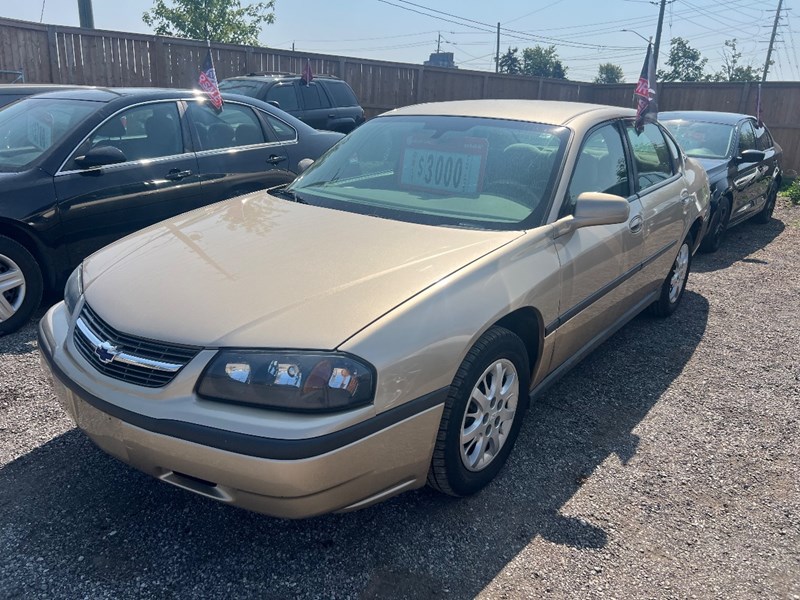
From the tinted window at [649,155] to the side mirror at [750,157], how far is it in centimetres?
342

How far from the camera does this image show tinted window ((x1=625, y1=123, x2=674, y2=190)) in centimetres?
424

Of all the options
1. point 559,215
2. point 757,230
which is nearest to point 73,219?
point 559,215

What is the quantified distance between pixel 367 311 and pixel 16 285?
331 cm

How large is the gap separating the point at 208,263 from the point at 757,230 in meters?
8.60

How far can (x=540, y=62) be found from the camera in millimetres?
90875

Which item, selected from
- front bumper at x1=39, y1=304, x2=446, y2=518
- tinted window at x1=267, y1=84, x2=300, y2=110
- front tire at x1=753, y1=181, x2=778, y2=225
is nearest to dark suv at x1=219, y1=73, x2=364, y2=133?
tinted window at x1=267, y1=84, x2=300, y2=110

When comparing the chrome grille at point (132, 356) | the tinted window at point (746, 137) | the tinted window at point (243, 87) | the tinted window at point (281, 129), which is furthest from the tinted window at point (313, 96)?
the chrome grille at point (132, 356)

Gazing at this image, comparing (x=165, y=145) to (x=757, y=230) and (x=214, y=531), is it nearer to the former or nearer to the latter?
(x=214, y=531)

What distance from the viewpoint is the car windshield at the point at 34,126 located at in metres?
4.84

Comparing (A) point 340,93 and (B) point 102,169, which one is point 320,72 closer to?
(A) point 340,93

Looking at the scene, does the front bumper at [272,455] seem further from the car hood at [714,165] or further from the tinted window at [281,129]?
the car hood at [714,165]

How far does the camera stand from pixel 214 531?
2621 mm

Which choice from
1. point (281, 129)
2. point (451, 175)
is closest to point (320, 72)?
point (281, 129)

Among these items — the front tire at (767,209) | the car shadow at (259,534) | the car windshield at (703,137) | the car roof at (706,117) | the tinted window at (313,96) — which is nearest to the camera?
the car shadow at (259,534)
